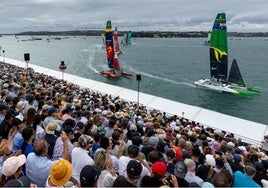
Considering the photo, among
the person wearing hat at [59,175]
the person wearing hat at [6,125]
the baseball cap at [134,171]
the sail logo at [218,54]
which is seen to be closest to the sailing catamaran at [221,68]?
the sail logo at [218,54]

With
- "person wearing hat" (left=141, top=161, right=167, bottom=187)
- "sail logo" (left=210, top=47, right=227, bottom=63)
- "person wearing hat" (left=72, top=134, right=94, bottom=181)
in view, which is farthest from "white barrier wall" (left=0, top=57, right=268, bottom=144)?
"sail logo" (left=210, top=47, right=227, bottom=63)

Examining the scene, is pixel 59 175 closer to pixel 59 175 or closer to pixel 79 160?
pixel 59 175

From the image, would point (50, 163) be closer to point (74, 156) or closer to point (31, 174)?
point (31, 174)

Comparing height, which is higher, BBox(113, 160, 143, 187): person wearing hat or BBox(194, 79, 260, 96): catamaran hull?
BBox(113, 160, 143, 187): person wearing hat

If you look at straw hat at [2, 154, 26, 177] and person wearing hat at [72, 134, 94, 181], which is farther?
person wearing hat at [72, 134, 94, 181]

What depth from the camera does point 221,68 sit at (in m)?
37.2

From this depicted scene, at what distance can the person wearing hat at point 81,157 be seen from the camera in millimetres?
4879

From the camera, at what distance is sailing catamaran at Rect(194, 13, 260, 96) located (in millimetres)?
35438

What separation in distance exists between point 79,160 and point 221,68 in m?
34.8

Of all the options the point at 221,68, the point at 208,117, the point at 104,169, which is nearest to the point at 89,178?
the point at 104,169

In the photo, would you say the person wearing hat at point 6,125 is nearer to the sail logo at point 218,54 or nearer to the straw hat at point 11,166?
the straw hat at point 11,166

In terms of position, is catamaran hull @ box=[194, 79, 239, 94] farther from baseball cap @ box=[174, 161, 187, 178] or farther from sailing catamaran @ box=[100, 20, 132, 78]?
baseball cap @ box=[174, 161, 187, 178]

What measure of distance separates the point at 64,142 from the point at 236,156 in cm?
378

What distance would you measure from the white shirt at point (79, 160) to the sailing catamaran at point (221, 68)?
3314 cm
